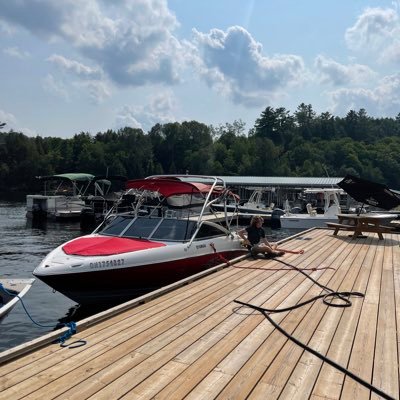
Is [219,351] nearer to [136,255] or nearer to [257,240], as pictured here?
[136,255]

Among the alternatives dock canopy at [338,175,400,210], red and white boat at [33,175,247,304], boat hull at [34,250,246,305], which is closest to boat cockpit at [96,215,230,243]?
red and white boat at [33,175,247,304]

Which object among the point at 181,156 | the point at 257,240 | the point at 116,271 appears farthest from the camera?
the point at 181,156

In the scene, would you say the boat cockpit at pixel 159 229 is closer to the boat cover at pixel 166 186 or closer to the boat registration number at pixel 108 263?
the boat cover at pixel 166 186

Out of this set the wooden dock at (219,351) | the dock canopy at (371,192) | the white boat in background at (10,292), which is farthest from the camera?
the dock canopy at (371,192)

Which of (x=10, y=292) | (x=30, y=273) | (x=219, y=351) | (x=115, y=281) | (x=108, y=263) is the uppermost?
(x=108, y=263)

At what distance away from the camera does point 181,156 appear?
120312 mm

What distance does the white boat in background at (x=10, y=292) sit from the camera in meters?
8.02

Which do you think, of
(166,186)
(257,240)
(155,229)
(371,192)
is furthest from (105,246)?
(371,192)

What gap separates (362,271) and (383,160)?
11567 cm

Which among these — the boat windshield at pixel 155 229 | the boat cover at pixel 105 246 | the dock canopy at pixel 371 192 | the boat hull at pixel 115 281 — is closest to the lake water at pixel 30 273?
the boat hull at pixel 115 281

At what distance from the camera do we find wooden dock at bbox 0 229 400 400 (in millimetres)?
4055

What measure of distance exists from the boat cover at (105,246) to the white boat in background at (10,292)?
1.13 m

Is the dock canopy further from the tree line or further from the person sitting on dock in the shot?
the tree line

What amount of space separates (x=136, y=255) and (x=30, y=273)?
7938 millimetres
